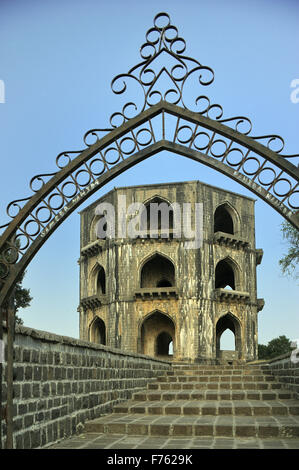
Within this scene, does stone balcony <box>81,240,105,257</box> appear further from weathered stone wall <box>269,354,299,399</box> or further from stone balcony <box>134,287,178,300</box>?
weathered stone wall <box>269,354,299,399</box>

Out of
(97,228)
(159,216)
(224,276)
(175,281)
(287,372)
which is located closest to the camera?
(287,372)

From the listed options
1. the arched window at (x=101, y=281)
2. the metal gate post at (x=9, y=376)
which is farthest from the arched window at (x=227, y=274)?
the metal gate post at (x=9, y=376)

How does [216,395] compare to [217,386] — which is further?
[217,386]

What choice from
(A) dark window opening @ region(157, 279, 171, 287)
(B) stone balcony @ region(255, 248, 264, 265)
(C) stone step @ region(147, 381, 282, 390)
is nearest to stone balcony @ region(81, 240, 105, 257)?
(A) dark window opening @ region(157, 279, 171, 287)

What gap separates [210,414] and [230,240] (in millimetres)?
19045

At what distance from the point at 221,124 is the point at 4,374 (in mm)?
2809

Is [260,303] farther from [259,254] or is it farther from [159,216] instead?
[159,216]

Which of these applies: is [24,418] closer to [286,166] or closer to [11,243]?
[11,243]

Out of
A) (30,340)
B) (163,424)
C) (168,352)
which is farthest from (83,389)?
(168,352)

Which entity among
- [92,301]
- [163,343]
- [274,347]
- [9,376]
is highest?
[92,301]

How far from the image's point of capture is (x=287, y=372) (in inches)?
363

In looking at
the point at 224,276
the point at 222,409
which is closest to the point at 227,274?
the point at 224,276

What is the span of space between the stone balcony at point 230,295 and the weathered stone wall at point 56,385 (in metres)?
17.1

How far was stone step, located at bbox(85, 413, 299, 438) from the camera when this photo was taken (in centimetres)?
583
